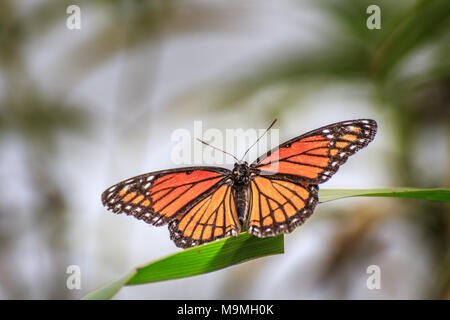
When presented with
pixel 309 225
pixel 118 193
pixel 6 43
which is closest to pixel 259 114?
pixel 309 225

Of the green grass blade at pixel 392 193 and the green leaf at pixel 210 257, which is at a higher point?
the green grass blade at pixel 392 193

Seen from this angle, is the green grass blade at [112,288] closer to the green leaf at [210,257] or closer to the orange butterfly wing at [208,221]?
the green leaf at [210,257]

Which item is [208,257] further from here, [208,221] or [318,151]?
[318,151]

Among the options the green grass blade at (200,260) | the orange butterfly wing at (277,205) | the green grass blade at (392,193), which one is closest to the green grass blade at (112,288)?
the green grass blade at (200,260)

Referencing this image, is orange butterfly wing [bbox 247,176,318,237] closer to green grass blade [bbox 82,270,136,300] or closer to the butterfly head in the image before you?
the butterfly head

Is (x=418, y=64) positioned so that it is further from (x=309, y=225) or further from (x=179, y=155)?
(x=179, y=155)

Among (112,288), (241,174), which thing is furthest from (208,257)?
(241,174)
